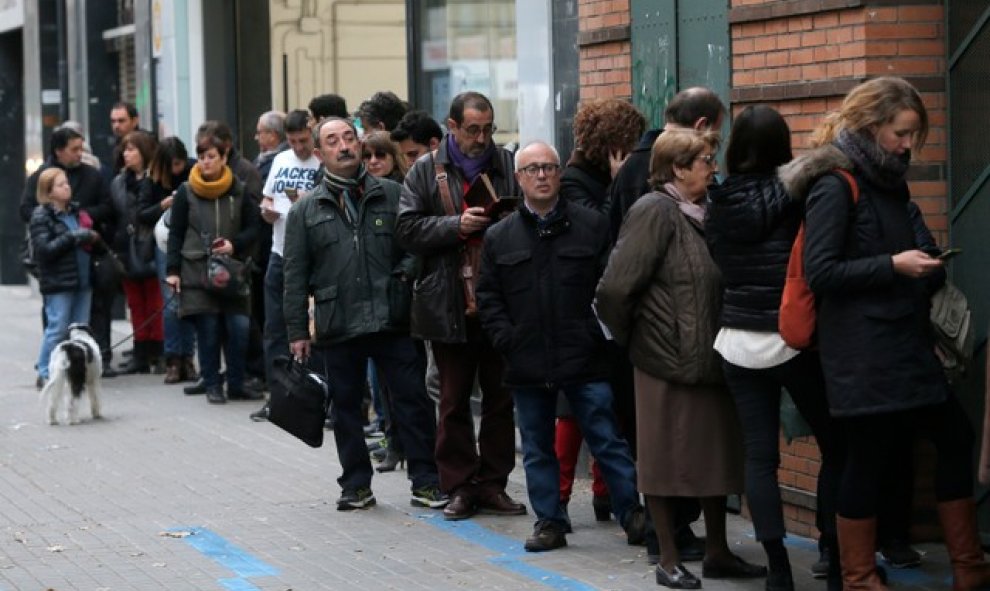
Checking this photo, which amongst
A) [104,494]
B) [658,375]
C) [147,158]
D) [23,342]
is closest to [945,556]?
[658,375]

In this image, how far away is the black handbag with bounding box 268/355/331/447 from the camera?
962cm

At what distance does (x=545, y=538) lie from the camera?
→ 871 cm

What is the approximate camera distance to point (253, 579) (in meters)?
8.29

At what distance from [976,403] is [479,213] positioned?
2.43 m

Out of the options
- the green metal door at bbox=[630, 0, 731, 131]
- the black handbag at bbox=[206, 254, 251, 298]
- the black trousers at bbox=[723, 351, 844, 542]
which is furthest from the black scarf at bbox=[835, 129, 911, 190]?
the black handbag at bbox=[206, 254, 251, 298]

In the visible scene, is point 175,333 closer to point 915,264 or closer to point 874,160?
point 874,160

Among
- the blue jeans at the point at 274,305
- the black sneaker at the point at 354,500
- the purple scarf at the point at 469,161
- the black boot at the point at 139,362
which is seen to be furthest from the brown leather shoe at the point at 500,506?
the black boot at the point at 139,362

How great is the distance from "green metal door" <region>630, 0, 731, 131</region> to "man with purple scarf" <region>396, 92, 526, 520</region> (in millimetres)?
957

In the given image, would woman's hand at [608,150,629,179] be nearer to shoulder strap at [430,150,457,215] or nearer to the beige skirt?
shoulder strap at [430,150,457,215]

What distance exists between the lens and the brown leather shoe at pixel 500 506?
963 centimetres

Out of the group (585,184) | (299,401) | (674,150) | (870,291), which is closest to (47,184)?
(299,401)

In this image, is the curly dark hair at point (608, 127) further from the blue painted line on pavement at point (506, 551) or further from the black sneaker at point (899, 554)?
the black sneaker at point (899, 554)

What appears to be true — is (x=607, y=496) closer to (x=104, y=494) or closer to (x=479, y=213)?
(x=479, y=213)

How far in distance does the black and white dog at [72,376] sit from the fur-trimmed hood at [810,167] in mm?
7162
